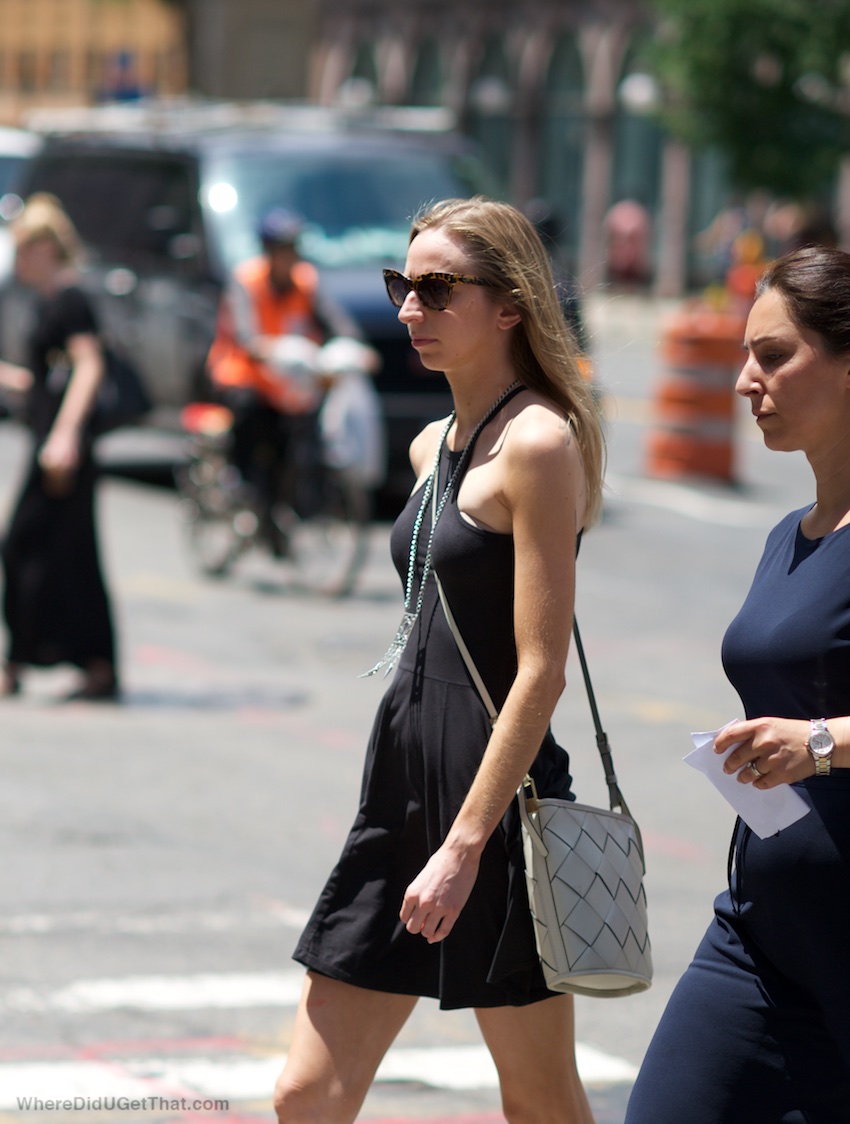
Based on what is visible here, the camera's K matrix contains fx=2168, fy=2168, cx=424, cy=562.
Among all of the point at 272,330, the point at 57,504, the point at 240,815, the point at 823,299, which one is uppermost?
the point at 823,299

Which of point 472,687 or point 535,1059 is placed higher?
point 472,687

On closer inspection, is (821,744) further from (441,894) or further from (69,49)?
(69,49)

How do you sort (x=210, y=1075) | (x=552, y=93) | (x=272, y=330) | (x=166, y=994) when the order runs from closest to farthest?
(x=210, y=1075)
(x=166, y=994)
(x=272, y=330)
(x=552, y=93)

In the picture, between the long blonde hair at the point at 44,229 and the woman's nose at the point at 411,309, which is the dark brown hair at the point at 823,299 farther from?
the long blonde hair at the point at 44,229

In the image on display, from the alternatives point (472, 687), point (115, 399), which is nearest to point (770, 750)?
point (472, 687)

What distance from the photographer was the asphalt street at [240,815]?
4.93m

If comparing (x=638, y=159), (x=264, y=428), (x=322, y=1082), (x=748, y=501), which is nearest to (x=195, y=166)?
(x=264, y=428)

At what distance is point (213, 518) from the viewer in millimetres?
12320

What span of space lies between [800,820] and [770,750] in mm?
174

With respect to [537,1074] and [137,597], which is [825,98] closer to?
[137,597]

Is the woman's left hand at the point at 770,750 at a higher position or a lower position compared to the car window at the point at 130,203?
higher

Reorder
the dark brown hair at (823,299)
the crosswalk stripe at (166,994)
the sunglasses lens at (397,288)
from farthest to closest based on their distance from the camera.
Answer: the crosswalk stripe at (166,994) < the sunglasses lens at (397,288) < the dark brown hair at (823,299)

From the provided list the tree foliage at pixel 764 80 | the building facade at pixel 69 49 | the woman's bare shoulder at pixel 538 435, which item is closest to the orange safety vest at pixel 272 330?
the woman's bare shoulder at pixel 538 435

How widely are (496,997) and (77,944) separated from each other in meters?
2.61
